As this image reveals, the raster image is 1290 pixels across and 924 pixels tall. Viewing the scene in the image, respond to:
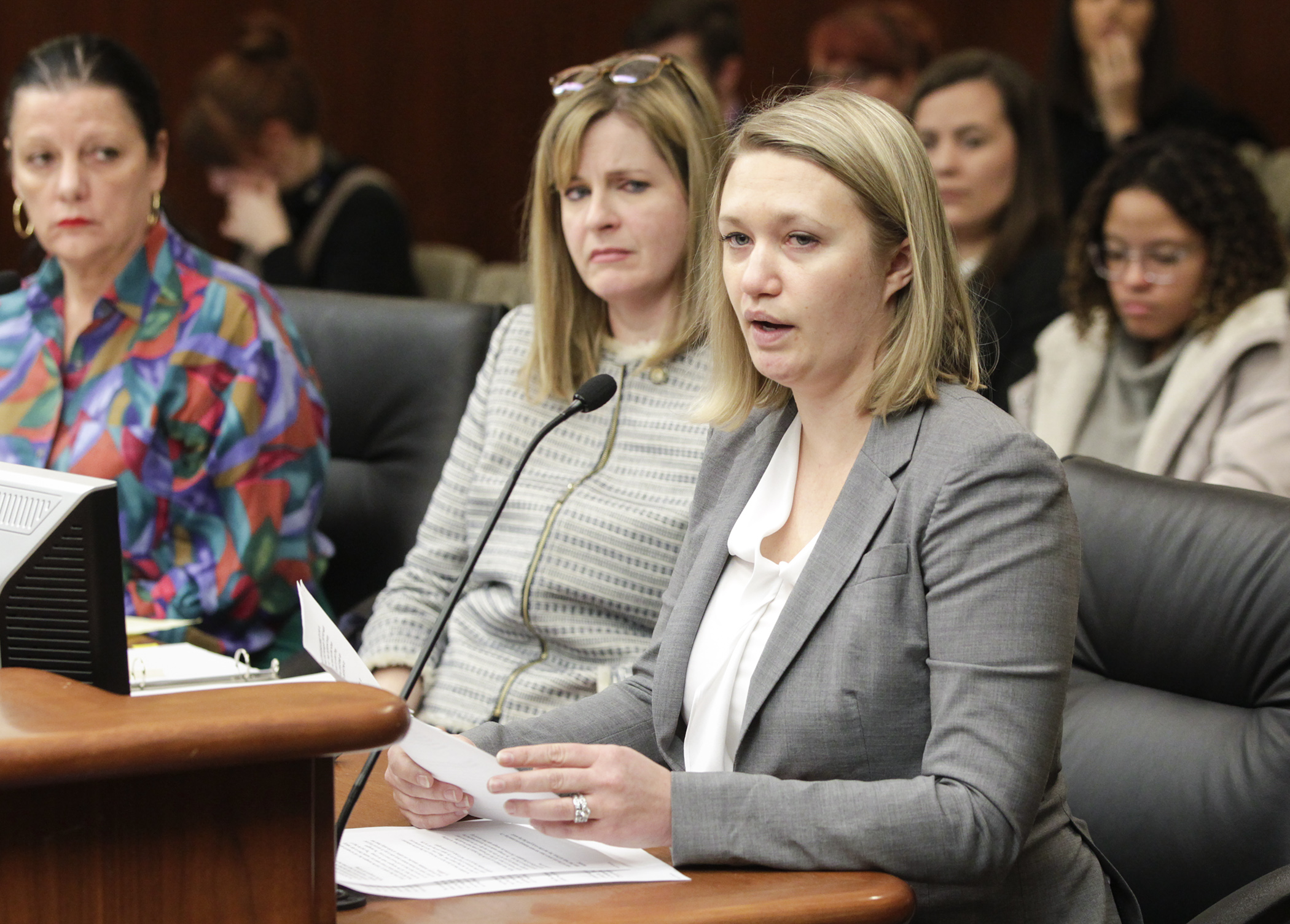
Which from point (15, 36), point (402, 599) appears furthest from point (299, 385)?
point (15, 36)

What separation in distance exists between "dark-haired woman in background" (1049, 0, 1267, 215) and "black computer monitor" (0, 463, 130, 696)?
301 cm

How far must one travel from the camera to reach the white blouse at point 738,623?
1307 mm

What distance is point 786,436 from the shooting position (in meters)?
1.43

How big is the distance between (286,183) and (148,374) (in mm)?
1953

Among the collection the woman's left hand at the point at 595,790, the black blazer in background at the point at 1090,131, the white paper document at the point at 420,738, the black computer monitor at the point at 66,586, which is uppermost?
the black blazer in background at the point at 1090,131

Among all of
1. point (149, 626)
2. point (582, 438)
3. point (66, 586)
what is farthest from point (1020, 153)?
point (66, 586)

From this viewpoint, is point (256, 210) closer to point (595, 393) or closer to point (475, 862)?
point (595, 393)

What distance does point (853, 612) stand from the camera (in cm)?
121

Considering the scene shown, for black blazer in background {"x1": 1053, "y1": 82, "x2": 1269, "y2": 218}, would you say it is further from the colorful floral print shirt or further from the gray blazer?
the gray blazer

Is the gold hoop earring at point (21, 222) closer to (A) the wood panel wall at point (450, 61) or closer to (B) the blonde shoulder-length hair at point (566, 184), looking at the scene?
(B) the blonde shoulder-length hair at point (566, 184)

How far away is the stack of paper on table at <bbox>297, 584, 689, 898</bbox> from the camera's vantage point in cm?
106

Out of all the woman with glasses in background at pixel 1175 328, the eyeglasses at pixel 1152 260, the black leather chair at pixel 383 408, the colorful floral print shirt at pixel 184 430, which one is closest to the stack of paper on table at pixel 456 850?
the colorful floral print shirt at pixel 184 430

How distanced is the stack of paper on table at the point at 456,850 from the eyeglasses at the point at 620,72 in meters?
0.99

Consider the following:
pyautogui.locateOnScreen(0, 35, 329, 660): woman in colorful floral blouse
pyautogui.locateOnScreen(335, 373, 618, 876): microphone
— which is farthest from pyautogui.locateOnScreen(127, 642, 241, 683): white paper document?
pyautogui.locateOnScreen(0, 35, 329, 660): woman in colorful floral blouse
